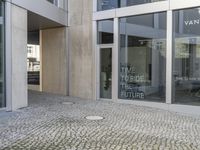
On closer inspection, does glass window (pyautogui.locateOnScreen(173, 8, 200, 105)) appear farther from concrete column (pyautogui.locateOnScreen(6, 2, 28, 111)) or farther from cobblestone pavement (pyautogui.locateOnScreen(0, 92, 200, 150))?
concrete column (pyautogui.locateOnScreen(6, 2, 28, 111))

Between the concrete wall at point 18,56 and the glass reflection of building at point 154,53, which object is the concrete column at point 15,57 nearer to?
the concrete wall at point 18,56

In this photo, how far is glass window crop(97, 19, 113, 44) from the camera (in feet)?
45.4

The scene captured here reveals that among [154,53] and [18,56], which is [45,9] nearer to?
[18,56]

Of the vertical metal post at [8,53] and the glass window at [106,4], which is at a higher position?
the glass window at [106,4]

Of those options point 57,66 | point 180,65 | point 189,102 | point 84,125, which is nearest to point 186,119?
point 189,102

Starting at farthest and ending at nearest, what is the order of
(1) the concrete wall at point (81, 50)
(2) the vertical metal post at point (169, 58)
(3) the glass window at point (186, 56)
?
1. (1) the concrete wall at point (81, 50)
2. (2) the vertical metal post at point (169, 58)
3. (3) the glass window at point (186, 56)

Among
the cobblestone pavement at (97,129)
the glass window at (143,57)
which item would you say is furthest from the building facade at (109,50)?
the cobblestone pavement at (97,129)

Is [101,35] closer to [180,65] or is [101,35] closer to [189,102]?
[180,65]

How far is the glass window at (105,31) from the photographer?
545 inches

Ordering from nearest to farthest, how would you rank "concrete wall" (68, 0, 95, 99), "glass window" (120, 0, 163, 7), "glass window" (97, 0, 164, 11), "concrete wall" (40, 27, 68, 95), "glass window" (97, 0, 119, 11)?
"glass window" (120, 0, 163, 7) < "glass window" (97, 0, 164, 11) < "glass window" (97, 0, 119, 11) < "concrete wall" (68, 0, 95, 99) < "concrete wall" (40, 27, 68, 95)

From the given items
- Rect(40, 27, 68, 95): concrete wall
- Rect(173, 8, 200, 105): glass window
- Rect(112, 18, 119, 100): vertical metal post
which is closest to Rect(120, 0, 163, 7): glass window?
Rect(112, 18, 119, 100): vertical metal post

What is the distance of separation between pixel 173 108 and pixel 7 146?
22.6 feet

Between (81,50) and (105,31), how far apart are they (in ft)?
5.29

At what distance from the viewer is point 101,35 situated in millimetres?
14273
